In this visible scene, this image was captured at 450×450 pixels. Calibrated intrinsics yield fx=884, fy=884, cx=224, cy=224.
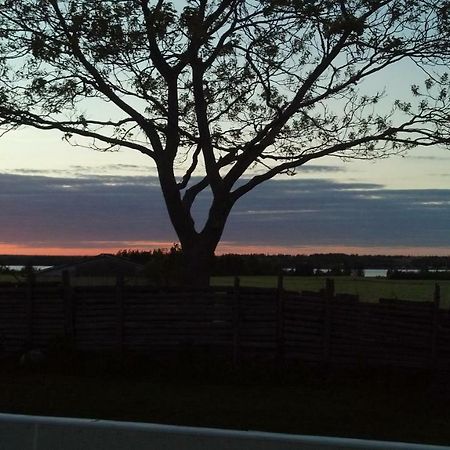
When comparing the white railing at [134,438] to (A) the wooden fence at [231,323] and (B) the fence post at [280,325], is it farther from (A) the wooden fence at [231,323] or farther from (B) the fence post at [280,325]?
(B) the fence post at [280,325]

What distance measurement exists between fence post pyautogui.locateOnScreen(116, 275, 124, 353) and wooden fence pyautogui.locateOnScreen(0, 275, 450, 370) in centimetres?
2

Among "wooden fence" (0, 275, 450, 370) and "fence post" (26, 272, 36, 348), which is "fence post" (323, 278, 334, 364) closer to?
"wooden fence" (0, 275, 450, 370)

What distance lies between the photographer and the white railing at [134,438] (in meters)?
4.96

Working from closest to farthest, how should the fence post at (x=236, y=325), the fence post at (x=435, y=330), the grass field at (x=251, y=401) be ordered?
the grass field at (x=251, y=401) < the fence post at (x=435, y=330) < the fence post at (x=236, y=325)

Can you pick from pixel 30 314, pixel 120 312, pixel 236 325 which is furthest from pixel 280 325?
pixel 30 314

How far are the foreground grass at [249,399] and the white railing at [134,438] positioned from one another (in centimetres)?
705

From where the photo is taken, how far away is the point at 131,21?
18391 millimetres

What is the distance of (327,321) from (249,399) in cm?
327

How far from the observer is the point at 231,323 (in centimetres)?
1830

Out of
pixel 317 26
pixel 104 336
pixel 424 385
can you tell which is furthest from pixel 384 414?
pixel 317 26

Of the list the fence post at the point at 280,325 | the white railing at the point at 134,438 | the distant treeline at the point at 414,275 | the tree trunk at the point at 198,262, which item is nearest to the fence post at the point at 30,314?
the tree trunk at the point at 198,262

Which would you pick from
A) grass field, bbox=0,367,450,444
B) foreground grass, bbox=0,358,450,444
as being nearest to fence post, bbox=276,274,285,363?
foreground grass, bbox=0,358,450,444

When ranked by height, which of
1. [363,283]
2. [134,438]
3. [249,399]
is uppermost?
[134,438]

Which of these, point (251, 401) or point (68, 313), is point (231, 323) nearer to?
point (251, 401)
